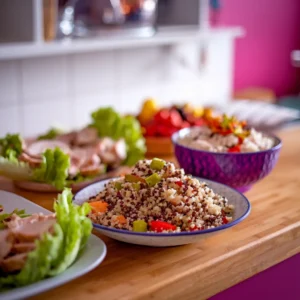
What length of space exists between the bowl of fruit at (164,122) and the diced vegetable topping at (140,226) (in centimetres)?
73

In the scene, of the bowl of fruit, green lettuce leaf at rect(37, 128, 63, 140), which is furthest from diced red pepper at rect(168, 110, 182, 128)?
green lettuce leaf at rect(37, 128, 63, 140)

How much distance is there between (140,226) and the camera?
1.03 metres

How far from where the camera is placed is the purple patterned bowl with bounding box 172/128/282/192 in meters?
1.35

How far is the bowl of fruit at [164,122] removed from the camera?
176 centimetres

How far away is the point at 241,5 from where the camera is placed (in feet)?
11.7

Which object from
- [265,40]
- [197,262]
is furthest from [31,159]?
[265,40]

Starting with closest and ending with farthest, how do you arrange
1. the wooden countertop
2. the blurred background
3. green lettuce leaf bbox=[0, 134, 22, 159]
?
the wooden countertop
green lettuce leaf bbox=[0, 134, 22, 159]
the blurred background

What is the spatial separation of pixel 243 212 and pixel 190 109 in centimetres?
90

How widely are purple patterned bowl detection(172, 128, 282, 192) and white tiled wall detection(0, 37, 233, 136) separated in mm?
1255

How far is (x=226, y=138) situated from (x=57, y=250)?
27.3 inches

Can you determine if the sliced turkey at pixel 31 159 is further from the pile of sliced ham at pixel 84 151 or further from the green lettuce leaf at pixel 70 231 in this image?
the green lettuce leaf at pixel 70 231

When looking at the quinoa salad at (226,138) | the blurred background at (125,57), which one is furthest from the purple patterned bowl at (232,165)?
the blurred background at (125,57)

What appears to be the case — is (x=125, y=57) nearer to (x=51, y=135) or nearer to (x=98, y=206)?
(x=51, y=135)

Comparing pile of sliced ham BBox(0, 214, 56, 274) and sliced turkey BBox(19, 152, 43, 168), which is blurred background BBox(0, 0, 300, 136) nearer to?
sliced turkey BBox(19, 152, 43, 168)
